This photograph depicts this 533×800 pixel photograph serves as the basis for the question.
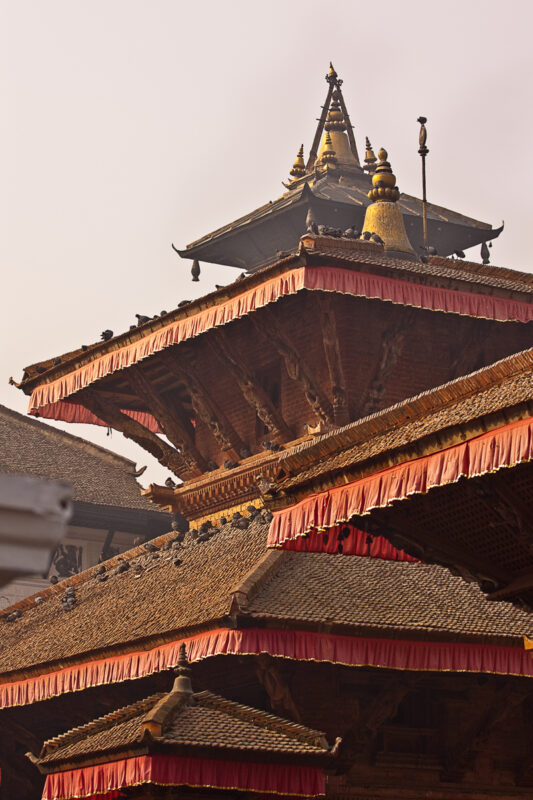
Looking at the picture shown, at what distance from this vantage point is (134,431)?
754 inches

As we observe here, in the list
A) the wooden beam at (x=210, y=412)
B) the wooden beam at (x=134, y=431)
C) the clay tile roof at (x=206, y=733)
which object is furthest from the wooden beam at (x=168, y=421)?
the clay tile roof at (x=206, y=733)

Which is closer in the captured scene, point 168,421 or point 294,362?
point 294,362

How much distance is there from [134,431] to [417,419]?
10609mm

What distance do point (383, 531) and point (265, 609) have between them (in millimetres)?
3422

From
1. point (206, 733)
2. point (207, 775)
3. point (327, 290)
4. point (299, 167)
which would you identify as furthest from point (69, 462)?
point (207, 775)

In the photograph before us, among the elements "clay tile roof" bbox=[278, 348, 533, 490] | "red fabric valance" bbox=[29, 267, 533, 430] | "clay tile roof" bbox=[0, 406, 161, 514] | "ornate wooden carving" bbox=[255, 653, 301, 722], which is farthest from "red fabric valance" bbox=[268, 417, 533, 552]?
"clay tile roof" bbox=[0, 406, 161, 514]

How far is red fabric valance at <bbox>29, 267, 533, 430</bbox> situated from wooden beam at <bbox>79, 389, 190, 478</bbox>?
1667mm

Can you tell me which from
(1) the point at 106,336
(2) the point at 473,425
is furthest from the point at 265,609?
(1) the point at 106,336

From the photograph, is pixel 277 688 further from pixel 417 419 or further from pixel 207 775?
pixel 417 419

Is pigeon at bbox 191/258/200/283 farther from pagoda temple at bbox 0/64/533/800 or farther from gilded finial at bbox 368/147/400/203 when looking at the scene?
gilded finial at bbox 368/147/400/203

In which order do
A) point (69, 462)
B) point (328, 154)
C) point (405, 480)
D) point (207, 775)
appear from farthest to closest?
point (69, 462)
point (328, 154)
point (207, 775)
point (405, 480)

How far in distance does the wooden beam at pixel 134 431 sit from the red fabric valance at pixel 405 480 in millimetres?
8624

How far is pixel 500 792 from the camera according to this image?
14.1 m

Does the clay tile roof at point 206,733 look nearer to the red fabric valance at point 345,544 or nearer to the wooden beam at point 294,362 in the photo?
the red fabric valance at point 345,544
